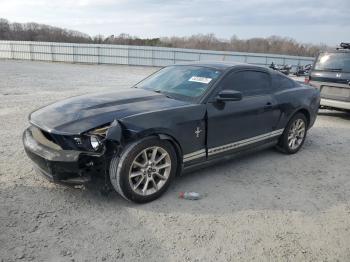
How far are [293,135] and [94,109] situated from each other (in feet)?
11.7

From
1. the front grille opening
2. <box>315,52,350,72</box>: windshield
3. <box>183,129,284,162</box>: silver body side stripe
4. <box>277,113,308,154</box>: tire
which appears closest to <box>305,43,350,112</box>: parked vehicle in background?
<box>315,52,350,72</box>: windshield

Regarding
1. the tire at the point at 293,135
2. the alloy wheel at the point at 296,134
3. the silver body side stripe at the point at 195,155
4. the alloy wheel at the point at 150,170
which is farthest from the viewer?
the alloy wheel at the point at 296,134

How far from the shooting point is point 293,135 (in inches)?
222

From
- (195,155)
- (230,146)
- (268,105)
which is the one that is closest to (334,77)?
(268,105)

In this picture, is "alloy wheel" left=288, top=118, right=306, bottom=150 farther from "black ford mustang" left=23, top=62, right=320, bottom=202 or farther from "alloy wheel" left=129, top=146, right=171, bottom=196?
"alloy wheel" left=129, top=146, right=171, bottom=196

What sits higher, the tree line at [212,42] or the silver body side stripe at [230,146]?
the tree line at [212,42]

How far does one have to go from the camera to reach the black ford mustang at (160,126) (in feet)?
10.9

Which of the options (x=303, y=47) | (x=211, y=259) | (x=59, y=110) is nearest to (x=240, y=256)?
(x=211, y=259)

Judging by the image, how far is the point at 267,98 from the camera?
496cm

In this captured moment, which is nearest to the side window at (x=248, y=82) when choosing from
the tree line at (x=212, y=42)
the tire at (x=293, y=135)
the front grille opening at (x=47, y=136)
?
the tire at (x=293, y=135)

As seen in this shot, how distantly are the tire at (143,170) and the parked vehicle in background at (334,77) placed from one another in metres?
6.12

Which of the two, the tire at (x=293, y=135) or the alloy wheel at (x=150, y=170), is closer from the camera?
the alloy wheel at (x=150, y=170)

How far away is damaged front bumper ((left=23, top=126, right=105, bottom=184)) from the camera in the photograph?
10.6ft

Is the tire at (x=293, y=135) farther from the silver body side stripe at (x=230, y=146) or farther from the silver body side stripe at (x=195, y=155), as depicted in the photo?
the silver body side stripe at (x=195, y=155)
